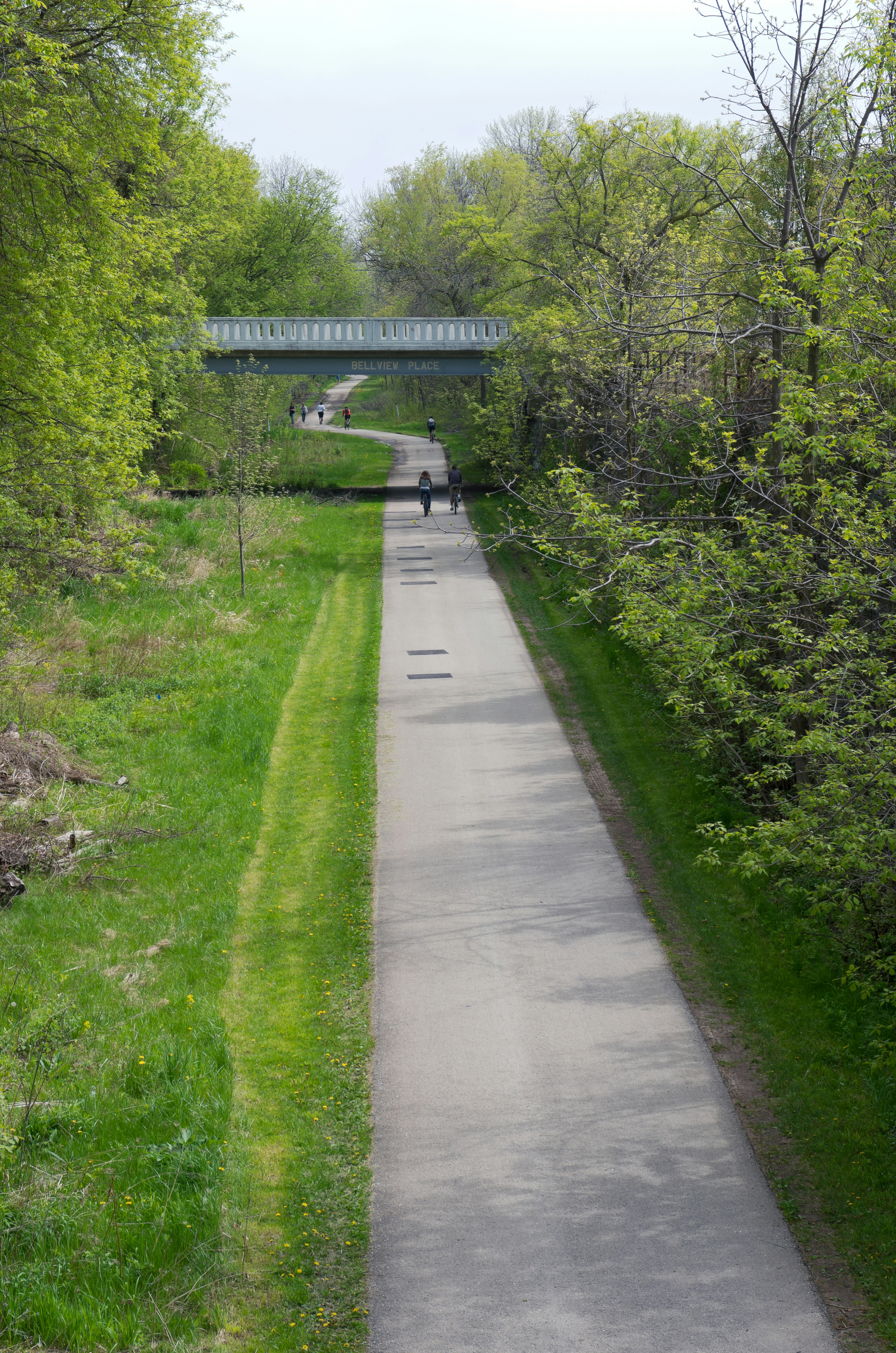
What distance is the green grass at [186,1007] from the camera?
20.1 ft

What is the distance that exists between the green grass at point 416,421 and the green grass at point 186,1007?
2442cm

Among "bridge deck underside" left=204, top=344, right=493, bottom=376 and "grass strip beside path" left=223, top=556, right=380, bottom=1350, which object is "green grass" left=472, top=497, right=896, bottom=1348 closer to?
"grass strip beside path" left=223, top=556, right=380, bottom=1350

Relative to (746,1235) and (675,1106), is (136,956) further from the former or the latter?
(746,1235)

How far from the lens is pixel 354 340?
36.7 meters

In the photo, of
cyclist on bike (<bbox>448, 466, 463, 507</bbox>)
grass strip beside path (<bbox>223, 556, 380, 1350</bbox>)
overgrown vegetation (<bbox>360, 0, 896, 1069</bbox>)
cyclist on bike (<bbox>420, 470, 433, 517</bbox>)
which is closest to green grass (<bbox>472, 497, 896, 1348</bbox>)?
overgrown vegetation (<bbox>360, 0, 896, 1069</bbox>)

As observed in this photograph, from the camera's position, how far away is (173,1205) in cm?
653

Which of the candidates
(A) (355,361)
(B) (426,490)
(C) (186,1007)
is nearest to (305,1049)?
(C) (186,1007)

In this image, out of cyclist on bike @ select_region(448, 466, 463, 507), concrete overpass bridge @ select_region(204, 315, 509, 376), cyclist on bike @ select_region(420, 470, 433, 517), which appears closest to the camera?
cyclist on bike @ select_region(420, 470, 433, 517)

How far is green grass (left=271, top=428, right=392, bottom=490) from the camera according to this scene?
39.9 meters

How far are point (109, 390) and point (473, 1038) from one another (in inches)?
510

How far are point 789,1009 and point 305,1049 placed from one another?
4.15m

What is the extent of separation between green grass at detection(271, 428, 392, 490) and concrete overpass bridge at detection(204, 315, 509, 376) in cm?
331

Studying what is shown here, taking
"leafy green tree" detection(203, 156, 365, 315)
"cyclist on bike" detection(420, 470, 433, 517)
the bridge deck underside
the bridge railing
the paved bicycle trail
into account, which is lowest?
the paved bicycle trail

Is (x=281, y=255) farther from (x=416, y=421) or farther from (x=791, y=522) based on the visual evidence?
(x=791, y=522)
